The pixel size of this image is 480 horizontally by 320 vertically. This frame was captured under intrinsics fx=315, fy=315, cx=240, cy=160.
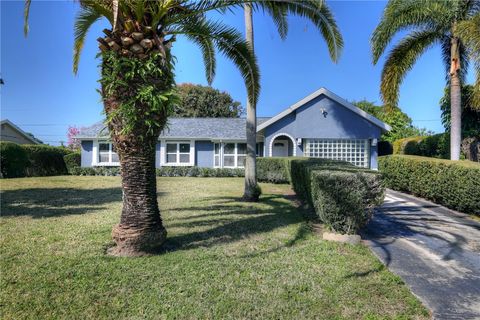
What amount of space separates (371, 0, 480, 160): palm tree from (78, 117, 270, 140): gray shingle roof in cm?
1178

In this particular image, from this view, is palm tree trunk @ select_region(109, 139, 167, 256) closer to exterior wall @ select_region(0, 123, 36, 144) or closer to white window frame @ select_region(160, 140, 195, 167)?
white window frame @ select_region(160, 140, 195, 167)

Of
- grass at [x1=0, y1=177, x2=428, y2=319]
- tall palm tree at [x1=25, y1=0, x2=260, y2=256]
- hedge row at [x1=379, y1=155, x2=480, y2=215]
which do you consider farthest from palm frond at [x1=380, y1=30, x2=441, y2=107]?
tall palm tree at [x1=25, y1=0, x2=260, y2=256]

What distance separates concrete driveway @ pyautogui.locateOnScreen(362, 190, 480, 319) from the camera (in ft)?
13.3

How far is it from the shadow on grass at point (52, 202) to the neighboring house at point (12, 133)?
2093cm

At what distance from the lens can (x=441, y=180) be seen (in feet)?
35.0

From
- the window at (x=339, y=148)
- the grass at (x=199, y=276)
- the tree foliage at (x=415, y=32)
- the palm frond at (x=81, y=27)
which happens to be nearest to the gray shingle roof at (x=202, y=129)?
the window at (x=339, y=148)

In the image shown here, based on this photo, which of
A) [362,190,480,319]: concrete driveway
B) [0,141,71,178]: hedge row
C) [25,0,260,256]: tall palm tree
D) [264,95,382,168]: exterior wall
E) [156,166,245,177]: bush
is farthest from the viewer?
[156,166,245,177]: bush

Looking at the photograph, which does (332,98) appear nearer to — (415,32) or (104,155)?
(415,32)

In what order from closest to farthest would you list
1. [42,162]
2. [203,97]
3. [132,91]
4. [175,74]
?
1. [132,91]
2. [175,74]
3. [42,162]
4. [203,97]

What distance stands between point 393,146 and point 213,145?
14039 mm

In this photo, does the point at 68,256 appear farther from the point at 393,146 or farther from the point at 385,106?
the point at 393,146

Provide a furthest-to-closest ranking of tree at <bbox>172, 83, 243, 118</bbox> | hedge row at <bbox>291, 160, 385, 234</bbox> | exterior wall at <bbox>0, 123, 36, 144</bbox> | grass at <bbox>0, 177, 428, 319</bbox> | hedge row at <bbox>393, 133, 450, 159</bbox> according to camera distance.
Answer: tree at <bbox>172, 83, 243, 118</bbox>, exterior wall at <bbox>0, 123, 36, 144</bbox>, hedge row at <bbox>393, 133, 450, 159</bbox>, hedge row at <bbox>291, 160, 385, 234</bbox>, grass at <bbox>0, 177, 428, 319</bbox>

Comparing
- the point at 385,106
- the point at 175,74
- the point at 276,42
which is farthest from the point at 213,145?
the point at 175,74

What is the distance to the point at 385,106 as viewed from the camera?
518 inches
